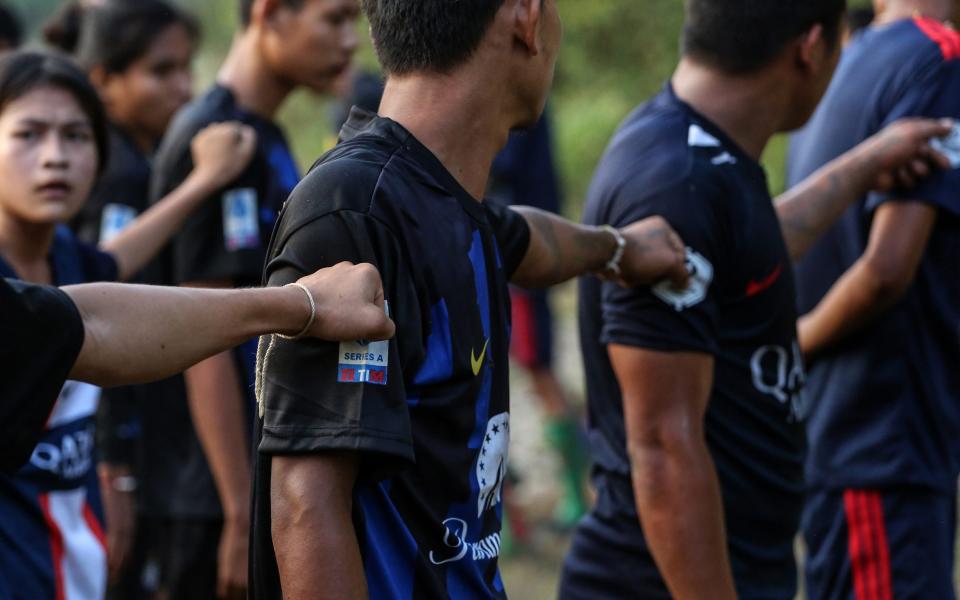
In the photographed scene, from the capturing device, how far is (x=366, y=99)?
20.9ft

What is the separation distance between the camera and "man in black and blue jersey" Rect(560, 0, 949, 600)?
274cm

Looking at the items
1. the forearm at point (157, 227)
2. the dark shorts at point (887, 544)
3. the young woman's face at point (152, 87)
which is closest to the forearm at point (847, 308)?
the dark shorts at point (887, 544)

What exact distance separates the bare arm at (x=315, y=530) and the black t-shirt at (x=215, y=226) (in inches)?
69.3

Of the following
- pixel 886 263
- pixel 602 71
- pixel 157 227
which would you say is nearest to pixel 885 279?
pixel 886 263

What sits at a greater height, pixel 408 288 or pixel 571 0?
pixel 571 0

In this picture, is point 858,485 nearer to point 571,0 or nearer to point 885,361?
point 885,361

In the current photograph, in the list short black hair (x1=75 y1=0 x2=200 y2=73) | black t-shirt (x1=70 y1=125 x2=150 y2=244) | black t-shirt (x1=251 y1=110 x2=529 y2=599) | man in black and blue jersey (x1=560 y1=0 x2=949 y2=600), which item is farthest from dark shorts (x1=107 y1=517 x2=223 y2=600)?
black t-shirt (x1=251 y1=110 x2=529 y2=599)

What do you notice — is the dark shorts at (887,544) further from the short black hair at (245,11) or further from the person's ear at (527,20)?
the short black hair at (245,11)

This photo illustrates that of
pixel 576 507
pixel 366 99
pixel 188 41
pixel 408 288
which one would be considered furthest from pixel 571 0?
pixel 408 288

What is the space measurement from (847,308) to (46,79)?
6.89 feet

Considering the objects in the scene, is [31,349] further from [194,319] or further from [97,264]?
[97,264]

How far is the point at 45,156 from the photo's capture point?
127 inches

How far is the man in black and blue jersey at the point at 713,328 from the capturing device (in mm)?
2744

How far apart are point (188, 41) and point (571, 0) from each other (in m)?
5.78
